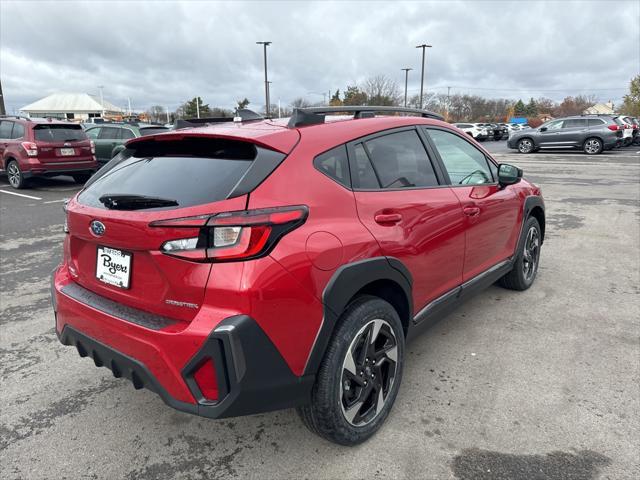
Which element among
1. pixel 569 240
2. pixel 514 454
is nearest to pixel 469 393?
pixel 514 454

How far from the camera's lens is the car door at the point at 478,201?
3.18 m

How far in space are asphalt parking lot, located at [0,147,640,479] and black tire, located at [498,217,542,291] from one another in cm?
10

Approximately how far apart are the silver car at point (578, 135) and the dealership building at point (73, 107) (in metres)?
69.7

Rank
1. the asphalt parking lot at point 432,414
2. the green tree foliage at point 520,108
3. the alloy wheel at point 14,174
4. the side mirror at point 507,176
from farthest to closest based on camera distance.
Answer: the green tree foliage at point 520,108, the alloy wheel at point 14,174, the side mirror at point 507,176, the asphalt parking lot at point 432,414

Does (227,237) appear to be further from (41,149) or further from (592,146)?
(592,146)

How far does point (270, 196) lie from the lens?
1974 mm

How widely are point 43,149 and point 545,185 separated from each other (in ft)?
38.8

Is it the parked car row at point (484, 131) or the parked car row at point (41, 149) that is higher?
the parked car row at point (484, 131)

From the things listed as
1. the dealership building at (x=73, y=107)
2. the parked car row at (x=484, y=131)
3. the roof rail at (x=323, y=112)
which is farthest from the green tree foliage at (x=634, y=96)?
the dealership building at (x=73, y=107)

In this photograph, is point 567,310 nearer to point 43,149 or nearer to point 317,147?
point 317,147

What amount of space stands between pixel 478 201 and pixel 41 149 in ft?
34.7

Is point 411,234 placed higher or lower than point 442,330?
higher

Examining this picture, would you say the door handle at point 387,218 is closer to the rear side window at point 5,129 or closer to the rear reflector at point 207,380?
the rear reflector at point 207,380

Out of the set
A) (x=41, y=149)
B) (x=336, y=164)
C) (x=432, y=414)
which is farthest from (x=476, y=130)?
(x=336, y=164)
